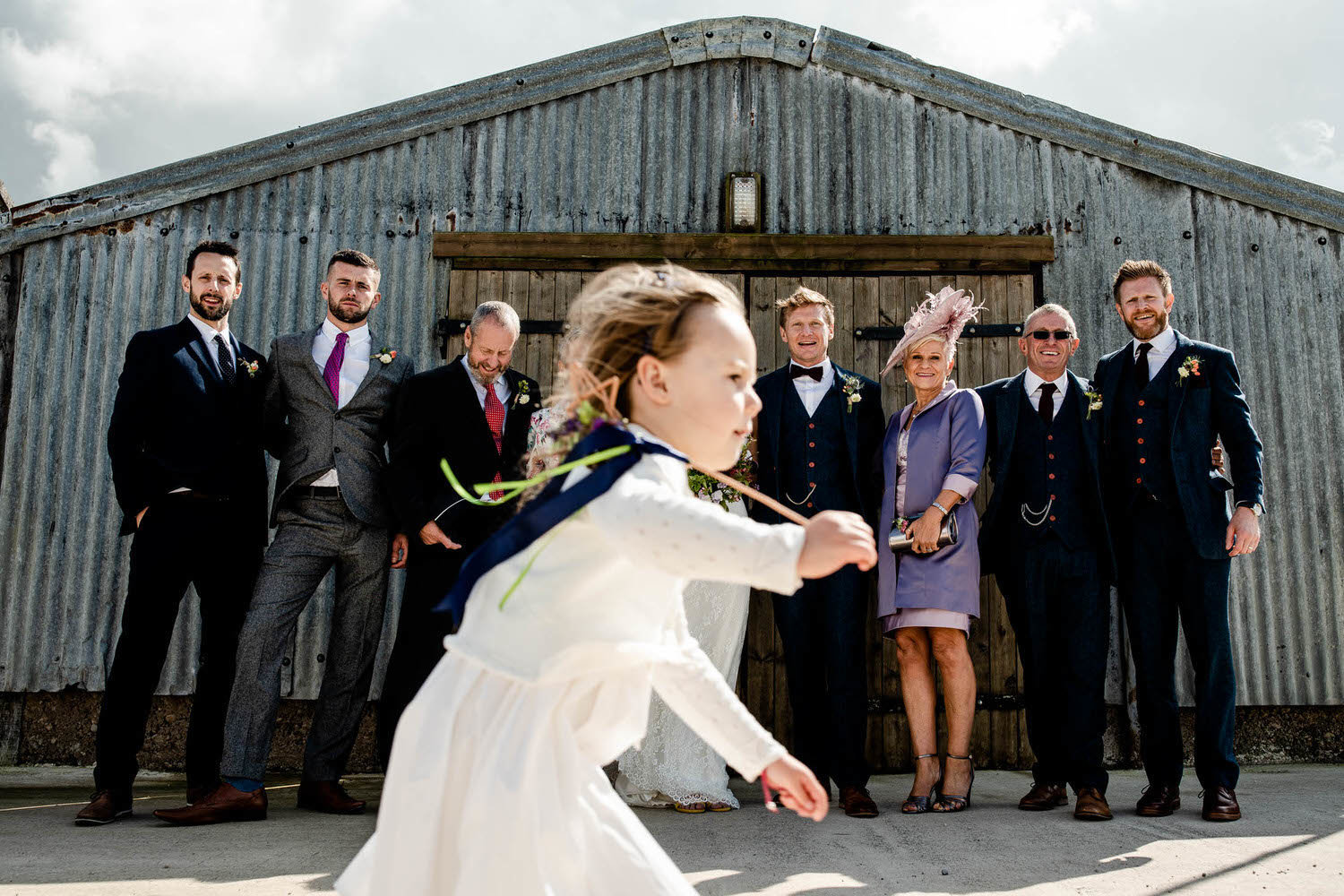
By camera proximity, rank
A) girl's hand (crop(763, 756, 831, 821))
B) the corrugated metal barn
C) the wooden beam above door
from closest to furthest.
A: 1. girl's hand (crop(763, 756, 831, 821))
2. the corrugated metal barn
3. the wooden beam above door

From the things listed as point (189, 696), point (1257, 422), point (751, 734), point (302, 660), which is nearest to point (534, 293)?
point (302, 660)

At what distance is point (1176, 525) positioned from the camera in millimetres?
3852

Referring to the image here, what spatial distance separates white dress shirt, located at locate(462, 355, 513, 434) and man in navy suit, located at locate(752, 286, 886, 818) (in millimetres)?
1083

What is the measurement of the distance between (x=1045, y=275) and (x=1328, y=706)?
2617mm

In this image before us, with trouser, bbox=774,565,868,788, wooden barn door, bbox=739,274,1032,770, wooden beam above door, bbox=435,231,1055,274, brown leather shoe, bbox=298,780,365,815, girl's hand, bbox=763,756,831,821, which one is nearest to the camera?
girl's hand, bbox=763,756,831,821

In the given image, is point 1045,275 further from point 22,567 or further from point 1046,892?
point 22,567

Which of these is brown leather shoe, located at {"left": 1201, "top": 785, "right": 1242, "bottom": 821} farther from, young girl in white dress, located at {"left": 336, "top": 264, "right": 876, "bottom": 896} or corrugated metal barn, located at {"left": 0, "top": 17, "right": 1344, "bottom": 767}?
young girl in white dress, located at {"left": 336, "top": 264, "right": 876, "bottom": 896}

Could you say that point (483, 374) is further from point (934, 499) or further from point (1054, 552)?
point (1054, 552)

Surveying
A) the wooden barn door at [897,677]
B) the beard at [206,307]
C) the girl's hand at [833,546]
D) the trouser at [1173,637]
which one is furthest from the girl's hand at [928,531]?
the beard at [206,307]

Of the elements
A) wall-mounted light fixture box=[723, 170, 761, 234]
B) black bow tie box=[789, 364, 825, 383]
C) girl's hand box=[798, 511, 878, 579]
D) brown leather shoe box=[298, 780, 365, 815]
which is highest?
wall-mounted light fixture box=[723, 170, 761, 234]

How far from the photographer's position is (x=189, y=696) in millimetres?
5152

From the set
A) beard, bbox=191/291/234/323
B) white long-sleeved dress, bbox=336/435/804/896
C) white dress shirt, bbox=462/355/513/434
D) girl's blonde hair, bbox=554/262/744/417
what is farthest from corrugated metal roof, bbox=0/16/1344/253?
white long-sleeved dress, bbox=336/435/804/896

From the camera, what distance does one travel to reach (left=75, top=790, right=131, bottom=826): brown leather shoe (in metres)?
3.58

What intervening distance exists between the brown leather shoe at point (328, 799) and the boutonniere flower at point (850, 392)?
8.30ft
